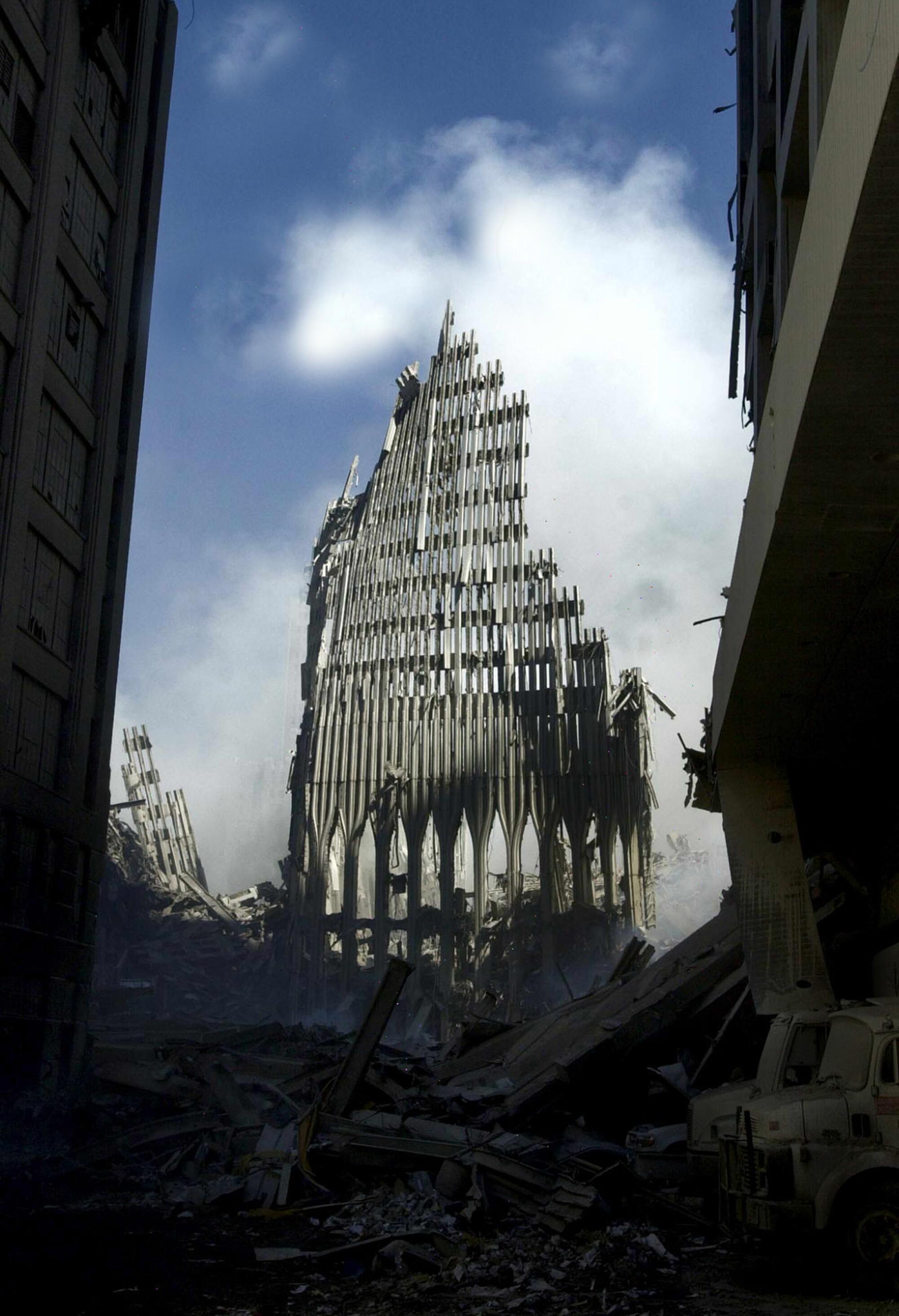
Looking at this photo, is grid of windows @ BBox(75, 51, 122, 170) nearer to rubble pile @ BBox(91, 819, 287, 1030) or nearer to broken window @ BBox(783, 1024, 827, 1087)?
broken window @ BBox(783, 1024, 827, 1087)

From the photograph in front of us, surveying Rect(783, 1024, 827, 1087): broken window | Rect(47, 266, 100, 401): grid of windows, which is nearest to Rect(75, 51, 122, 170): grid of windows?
Rect(47, 266, 100, 401): grid of windows

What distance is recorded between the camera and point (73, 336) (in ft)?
63.4

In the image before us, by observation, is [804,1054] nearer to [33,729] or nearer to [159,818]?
[33,729]

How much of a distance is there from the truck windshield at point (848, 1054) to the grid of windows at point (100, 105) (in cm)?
1825

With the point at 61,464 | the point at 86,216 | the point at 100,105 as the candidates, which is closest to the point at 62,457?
the point at 61,464

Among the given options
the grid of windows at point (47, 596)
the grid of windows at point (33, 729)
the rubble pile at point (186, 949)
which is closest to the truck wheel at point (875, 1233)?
the grid of windows at point (33, 729)

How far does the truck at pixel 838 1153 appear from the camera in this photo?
791cm

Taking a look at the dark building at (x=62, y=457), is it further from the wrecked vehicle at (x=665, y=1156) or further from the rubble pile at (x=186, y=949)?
the rubble pile at (x=186, y=949)

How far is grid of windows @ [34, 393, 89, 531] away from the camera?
18156 millimetres

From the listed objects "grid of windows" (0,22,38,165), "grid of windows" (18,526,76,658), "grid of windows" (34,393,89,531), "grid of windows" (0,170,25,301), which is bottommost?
"grid of windows" (18,526,76,658)

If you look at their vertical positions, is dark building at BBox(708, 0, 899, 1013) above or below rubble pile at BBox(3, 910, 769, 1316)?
above

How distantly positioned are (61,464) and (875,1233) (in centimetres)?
1593

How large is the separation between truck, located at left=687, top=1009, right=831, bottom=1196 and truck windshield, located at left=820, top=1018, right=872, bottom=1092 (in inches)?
13.1

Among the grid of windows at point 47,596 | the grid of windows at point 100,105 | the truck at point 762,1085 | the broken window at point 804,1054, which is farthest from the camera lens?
the grid of windows at point 100,105
